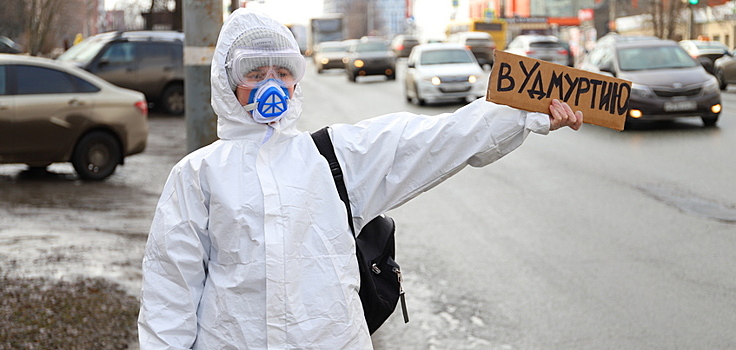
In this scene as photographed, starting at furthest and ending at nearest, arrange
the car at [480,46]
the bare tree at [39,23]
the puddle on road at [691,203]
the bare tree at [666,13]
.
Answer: the bare tree at [666,13] → the car at [480,46] → the bare tree at [39,23] → the puddle on road at [691,203]

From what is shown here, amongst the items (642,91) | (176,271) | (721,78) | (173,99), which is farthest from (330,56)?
(176,271)

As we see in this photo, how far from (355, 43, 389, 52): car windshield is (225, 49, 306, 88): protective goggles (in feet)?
104

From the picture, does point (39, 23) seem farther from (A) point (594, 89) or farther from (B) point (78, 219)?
(A) point (594, 89)

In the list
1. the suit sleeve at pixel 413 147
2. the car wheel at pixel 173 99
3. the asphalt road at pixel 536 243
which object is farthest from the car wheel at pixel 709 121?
the suit sleeve at pixel 413 147

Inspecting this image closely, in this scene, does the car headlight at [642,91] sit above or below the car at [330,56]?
below

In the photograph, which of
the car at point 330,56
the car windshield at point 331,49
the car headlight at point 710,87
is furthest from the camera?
the car windshield at point 331,49

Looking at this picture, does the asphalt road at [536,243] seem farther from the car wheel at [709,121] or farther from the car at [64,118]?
the car wheel at [709,121]

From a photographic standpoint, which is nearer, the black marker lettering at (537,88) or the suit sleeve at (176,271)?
the suit sleeve at (176,271)

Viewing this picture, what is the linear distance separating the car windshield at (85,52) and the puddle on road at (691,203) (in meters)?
13.3

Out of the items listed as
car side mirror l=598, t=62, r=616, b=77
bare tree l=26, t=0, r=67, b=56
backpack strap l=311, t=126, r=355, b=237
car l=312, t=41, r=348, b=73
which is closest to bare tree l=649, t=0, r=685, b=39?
car l=312, t=41, r=348, b=73

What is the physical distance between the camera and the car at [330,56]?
143 ft

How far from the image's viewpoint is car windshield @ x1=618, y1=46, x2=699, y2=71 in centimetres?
1675

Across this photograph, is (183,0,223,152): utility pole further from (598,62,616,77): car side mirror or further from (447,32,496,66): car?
(447,32,496,66): car

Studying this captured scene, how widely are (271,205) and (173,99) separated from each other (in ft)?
61.6
